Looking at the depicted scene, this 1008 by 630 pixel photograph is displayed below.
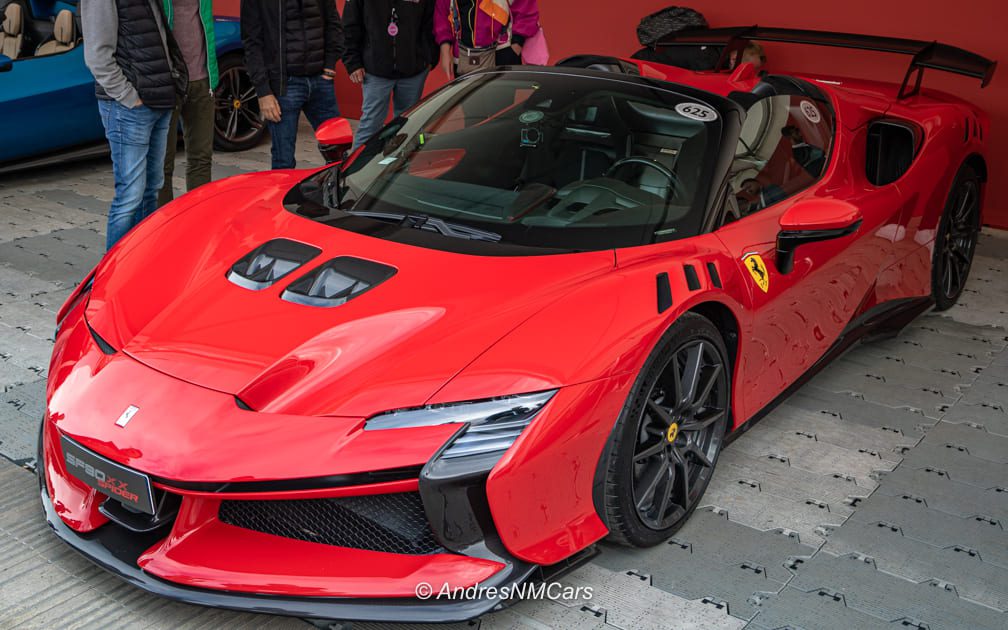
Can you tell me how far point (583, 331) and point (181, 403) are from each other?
0.94 metres

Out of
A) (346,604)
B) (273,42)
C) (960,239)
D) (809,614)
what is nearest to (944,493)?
(809,614)

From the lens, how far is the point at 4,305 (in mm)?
4379

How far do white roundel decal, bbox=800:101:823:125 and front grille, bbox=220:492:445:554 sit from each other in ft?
7.24

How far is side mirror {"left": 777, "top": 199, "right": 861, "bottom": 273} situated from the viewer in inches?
117

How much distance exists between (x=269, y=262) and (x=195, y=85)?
253cm

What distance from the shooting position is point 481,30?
5938 mm

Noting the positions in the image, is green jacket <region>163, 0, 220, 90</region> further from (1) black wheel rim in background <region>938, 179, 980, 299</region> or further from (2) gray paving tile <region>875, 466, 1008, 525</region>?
(2) gray paving tile <region>875, 466, 1008, 525</region>

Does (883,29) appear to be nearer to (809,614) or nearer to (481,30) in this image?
(481,30)

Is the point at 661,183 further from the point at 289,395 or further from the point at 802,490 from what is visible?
the point at 289,395

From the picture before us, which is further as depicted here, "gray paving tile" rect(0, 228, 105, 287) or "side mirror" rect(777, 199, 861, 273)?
"gray paving tile" rect(0, 228, 105, 287)

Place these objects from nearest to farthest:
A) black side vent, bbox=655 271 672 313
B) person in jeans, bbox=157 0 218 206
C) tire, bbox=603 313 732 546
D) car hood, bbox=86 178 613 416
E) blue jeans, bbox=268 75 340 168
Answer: car hood, bbox=86 178 613 416
tire, bbox=603 313 732 546
black side vent, bbox=655 271 672 313
person in jeans, bbox=157 0 218 206
blue jeans, bbox=268 75 340 168

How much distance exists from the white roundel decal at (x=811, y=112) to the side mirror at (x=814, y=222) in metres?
0.70

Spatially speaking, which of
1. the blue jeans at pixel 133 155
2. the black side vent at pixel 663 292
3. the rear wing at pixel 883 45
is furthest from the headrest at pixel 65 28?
the black side vent at pixel 663 292

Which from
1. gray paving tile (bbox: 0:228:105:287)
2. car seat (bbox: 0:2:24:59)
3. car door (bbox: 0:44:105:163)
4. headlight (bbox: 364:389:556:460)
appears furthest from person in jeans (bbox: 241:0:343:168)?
headlight (bbox: 364:389:556:460)
